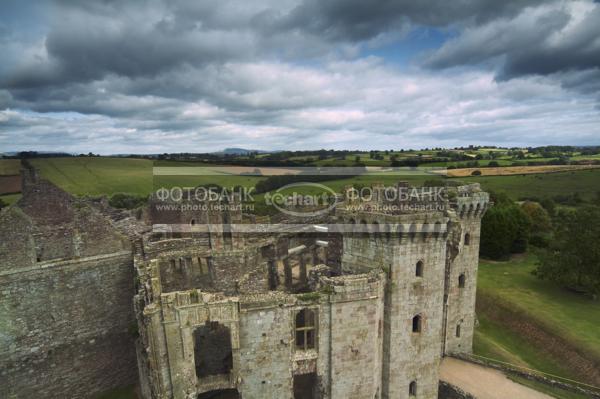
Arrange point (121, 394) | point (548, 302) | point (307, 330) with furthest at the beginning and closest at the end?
point (548, 302), point (121, 394), point (307, 330)

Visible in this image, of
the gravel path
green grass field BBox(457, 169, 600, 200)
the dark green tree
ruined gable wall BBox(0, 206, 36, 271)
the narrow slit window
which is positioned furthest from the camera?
green grass field BBox(457, 169, 600, 200)

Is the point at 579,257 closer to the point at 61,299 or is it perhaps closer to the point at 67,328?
the point at 67,328

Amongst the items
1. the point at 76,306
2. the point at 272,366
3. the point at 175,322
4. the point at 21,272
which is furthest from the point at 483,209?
the point at 21,272

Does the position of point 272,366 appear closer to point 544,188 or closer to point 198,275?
point 198,275

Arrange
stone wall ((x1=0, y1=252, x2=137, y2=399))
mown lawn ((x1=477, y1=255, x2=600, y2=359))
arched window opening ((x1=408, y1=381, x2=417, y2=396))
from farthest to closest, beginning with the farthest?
1. mown lawn ((x1=477, y1=255, x2=600, y2=359))
2. arched window opening ((x1=408, y1=381, x2=417, y2=396))
3. stone wall ((x1=0, y1=252, x2=137, y2=399))

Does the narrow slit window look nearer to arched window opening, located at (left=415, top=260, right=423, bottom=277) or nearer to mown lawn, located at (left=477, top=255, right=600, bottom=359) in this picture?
arched window opening, located at (left=415, top=260, right=423, bottom=277)

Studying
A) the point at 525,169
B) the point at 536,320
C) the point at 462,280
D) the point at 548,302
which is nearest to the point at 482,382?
the point at 462,280

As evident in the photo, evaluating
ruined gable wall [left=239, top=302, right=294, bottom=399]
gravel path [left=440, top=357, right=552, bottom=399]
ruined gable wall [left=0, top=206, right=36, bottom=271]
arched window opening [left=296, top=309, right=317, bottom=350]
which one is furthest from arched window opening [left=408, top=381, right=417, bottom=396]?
ruined gable wall [left=0, top=206, right=36, bottom=271]
